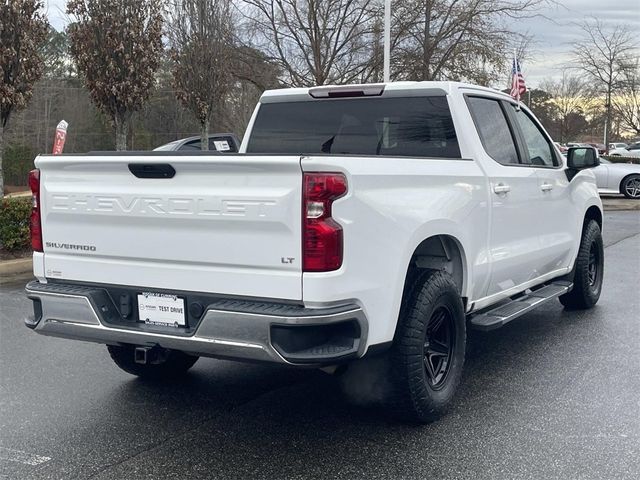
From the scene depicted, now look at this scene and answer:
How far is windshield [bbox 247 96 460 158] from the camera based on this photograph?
502 centimetres

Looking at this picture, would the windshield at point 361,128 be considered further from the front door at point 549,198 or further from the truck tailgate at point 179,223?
the truck tailgate at point 179,223

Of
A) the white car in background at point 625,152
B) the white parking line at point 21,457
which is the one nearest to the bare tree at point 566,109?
the white car in background at point 625,152

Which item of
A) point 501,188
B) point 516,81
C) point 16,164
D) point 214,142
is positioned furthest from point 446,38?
point 16,164

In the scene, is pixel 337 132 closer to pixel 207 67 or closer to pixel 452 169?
pixel 452 169

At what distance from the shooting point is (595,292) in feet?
23.7

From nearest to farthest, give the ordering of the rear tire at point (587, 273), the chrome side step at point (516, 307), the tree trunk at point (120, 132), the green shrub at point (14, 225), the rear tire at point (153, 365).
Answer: the chrome side step at point (516, 307) < the rear tire at point (153, 365) < the rear tire at point (587, 273) < the green shrub at point (14, 225) < the tree trunk at point (120, 132)

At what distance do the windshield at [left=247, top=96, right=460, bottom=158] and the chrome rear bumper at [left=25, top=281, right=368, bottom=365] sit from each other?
1.77 meters

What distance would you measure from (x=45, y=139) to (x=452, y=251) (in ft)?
109

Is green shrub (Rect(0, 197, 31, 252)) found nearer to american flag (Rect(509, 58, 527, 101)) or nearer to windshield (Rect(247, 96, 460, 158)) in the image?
windshield (Rect(247, 96, 460, 158))

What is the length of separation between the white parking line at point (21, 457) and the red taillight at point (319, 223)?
1.70 metres

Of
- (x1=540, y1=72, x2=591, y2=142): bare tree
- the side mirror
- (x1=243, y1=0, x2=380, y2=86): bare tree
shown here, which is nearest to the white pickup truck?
the side mirror

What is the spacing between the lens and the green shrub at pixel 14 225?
31.3 ft

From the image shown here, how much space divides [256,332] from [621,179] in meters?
18.9

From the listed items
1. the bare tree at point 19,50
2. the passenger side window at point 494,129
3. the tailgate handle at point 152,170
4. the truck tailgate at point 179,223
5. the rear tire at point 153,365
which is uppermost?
the bare tree at point 19,50
